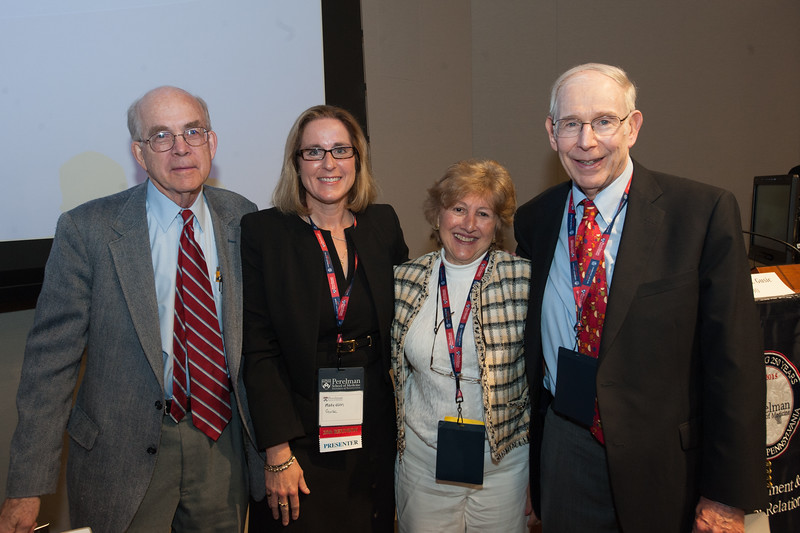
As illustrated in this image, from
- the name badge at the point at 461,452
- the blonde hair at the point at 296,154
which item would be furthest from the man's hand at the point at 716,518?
the blonde hair at the point at 296,154

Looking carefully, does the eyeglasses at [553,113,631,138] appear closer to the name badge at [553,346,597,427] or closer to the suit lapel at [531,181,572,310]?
the suit lapel at [531,181,572,310]

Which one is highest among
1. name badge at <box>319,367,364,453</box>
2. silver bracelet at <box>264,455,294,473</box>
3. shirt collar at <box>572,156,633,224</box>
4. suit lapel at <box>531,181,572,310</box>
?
shirt collar at <box>572,156,633,224</box>

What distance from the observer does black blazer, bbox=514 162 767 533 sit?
1.50 meters

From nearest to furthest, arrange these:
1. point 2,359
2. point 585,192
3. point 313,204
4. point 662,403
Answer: point 662,403 → point 585,192 → point 313,204 → point 2,359

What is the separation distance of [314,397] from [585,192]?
122cm

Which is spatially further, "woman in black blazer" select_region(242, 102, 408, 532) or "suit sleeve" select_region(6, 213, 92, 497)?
"woman in black blazer" select_region(242, 102, 408, 532)

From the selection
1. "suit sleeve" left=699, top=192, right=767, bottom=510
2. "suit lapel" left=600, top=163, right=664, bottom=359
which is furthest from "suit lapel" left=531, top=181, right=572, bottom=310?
"suit sleeve" left=699, top=192, right=767, bottom=510

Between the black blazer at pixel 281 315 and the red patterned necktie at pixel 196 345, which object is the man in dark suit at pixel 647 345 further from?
the red patterned necktie at pixel 196 345

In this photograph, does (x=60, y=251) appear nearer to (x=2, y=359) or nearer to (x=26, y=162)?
(x=26, y=162)

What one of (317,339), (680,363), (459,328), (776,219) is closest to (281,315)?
(317,339)

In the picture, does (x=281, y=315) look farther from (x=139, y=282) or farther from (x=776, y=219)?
(x=776, y=219)

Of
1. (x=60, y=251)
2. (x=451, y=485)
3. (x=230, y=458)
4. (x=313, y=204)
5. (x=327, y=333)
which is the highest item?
(x=313, y=204)

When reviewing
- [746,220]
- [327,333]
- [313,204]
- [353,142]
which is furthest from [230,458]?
[746,220]

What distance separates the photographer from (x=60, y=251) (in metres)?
1.68
